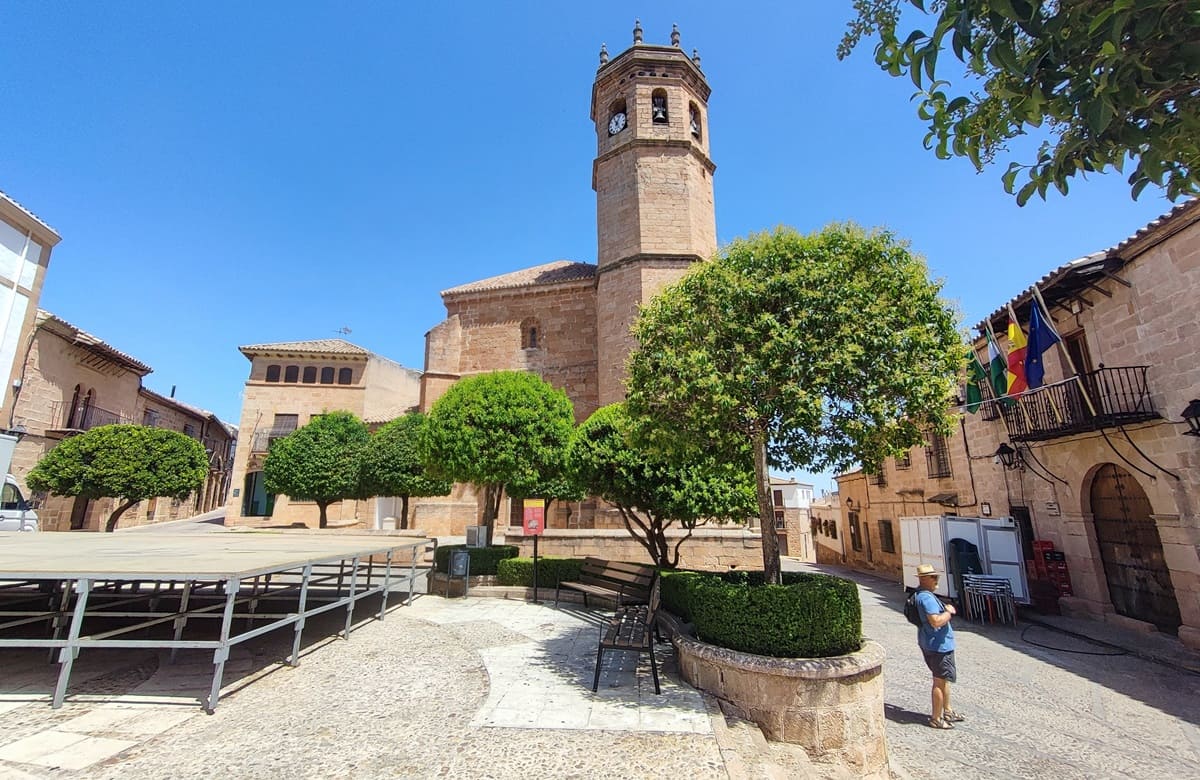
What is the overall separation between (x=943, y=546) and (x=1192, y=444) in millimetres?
4432

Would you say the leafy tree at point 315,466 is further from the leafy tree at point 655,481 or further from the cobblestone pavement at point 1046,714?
the cobblestone pavement at point 1046,714

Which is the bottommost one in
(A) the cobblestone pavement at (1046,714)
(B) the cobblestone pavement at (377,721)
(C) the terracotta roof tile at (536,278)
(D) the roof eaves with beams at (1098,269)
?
(A) the cobblestone pavement at (1046,714)

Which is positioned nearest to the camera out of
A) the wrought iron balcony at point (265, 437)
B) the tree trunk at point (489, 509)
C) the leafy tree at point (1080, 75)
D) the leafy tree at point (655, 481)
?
the leafy tree at point (1080, 75)

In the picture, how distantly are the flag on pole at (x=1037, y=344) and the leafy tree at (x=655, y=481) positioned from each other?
20.3 ft

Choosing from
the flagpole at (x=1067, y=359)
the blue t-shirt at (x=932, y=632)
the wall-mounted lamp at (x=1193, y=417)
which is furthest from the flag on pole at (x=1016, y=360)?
the blue t-shirt at (x=932, y=632)

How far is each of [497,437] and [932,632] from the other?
27.0ft

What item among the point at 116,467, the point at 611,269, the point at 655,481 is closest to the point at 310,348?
the point at 116,467

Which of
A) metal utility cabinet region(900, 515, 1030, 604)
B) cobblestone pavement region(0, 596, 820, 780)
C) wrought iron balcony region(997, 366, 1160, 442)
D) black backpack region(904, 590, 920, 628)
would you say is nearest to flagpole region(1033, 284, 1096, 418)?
wrought iron balcony region(997, 366, 1160, 442)

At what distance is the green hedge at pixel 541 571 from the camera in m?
10.1

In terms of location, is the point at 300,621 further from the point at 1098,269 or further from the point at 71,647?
the point at 1098,269

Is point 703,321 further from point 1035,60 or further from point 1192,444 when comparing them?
point 1192,444

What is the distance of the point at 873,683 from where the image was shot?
454 centimetres

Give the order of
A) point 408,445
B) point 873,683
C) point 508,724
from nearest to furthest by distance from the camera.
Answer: point 508,724, point 873,683, point 408,445

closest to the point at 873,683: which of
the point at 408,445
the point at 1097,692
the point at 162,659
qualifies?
the point at 1097,692
